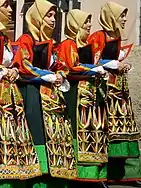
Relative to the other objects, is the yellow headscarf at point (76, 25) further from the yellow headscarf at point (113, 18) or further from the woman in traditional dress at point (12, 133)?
the woman in traditional dress at point (12, 133)

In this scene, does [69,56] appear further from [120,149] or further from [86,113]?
[120,149]

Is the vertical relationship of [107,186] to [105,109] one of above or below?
below

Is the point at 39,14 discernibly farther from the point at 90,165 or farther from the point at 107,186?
the point at 107,186

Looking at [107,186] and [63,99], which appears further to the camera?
[107,186]

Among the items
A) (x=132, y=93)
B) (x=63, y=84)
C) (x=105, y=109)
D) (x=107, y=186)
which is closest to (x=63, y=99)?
(x=63, y=84)

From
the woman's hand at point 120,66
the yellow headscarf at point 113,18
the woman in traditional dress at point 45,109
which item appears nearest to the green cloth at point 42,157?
the woman in traditional dress at point 45,109

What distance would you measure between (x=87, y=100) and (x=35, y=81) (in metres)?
0.66

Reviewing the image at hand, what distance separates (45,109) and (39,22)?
768mm

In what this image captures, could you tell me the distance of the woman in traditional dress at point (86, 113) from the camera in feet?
18.5

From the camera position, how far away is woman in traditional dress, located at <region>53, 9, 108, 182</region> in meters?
5.65

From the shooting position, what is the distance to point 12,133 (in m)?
4.90

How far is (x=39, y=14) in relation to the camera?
5.40 metres

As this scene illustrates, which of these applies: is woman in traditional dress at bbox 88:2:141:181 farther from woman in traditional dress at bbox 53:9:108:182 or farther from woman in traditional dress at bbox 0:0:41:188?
woman in traditional dress at bbox 0:0:41:188

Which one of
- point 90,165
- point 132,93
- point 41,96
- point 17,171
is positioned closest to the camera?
point 17,171
